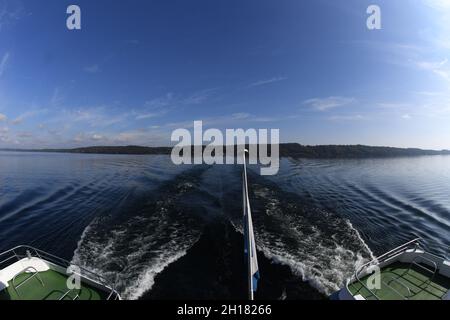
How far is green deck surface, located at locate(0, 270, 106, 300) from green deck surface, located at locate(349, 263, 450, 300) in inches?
299

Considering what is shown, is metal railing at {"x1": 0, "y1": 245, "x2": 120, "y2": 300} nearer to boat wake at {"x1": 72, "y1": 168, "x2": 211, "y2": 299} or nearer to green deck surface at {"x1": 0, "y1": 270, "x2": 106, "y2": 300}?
green deck surface at {"x1": 0, "y1": 270, "x2": 106, "y2": 300}

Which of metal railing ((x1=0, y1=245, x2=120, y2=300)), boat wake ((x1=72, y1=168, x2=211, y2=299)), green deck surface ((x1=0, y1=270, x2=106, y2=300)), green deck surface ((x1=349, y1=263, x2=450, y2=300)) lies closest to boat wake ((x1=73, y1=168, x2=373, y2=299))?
boat wake ((x1=72, y1=168, x2=211, y2=299))

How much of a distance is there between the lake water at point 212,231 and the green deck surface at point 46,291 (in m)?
1.19

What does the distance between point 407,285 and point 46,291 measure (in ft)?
35.2

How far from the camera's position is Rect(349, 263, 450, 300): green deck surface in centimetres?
608

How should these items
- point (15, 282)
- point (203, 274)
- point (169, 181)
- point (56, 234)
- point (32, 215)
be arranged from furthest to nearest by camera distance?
point (169, 181), point (32, 215), point (56, 234), point (203, 274), point (15, 282)

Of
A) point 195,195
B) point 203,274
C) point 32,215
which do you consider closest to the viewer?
point 203,274

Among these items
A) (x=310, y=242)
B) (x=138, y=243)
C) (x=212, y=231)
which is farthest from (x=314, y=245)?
(x=138, y=243)

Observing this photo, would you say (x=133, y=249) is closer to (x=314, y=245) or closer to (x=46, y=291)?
(x=46, y=291)

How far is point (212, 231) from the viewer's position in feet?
35.9

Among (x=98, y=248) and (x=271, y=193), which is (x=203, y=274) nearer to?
(x=98, y=248)

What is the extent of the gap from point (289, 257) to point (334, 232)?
13.5ft

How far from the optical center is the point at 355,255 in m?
9.34
